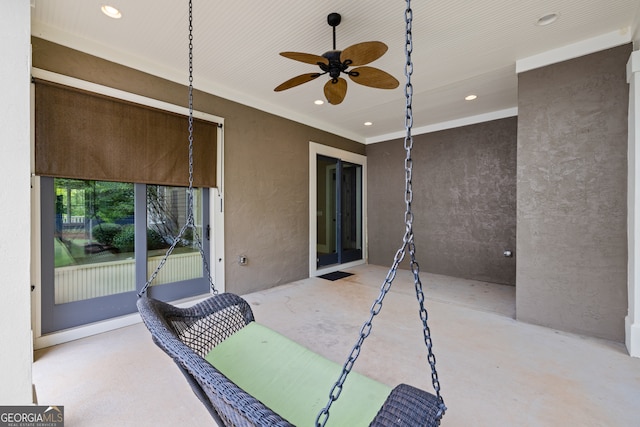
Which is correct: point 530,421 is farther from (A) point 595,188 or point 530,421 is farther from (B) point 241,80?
(B) point 241,80

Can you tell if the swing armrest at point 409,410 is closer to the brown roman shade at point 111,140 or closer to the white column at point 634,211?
the white column at point 634,211

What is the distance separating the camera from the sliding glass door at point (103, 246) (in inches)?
102

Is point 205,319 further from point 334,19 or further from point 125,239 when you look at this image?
point 334,19

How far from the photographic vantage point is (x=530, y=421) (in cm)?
165

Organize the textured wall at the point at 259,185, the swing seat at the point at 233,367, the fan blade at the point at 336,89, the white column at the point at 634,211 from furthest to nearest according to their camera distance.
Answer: the textured wall at the point at 259,185
the fan blade at the point at 336,89
the white column at the point at 634,211
the swing seat at the point at 233,367

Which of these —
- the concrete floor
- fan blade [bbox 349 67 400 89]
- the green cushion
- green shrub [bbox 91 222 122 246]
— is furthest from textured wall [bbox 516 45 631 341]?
green shrub [bbox 91 222 122 246]

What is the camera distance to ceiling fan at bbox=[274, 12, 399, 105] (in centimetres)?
221

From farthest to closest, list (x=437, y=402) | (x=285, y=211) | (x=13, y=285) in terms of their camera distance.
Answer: (x=285, y=211), (x=13, y=285), (x=437, y=402)

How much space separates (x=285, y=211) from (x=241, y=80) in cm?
205

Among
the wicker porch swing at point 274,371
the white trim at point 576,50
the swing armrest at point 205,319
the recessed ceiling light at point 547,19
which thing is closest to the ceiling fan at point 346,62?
the wicker porch swing at point 274,371

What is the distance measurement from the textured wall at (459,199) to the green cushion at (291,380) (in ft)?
14.2

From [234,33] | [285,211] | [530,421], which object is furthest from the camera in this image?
[285,211]

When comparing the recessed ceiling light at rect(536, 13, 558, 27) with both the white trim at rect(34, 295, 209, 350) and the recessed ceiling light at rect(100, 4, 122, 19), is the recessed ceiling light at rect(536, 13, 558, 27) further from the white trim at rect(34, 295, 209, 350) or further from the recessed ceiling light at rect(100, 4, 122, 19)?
the white trim at rect(34, 295, 209, 350)

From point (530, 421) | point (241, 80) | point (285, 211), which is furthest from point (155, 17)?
point (530, 421)
